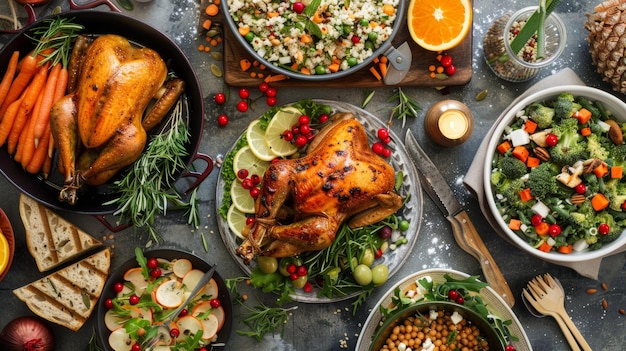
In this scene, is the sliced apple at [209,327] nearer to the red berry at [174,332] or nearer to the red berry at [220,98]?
the red berry at [174,332]

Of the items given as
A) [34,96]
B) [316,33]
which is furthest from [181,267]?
[316,33]

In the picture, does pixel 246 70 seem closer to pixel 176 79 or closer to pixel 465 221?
pixel 176 79

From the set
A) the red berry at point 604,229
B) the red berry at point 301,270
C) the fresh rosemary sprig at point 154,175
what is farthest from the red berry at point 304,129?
the red berry at point 604,229

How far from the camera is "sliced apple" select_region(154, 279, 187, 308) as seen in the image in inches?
123

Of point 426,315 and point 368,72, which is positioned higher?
point 368,72

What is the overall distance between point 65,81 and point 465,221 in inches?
79.0

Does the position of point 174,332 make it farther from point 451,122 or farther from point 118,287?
point 451,122

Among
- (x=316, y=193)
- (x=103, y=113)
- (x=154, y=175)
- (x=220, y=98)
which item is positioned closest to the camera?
(x=103, y=113)

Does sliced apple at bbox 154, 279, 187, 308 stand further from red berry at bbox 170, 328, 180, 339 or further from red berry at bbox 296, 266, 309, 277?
red berry at bbox 296, 266, 309, 277

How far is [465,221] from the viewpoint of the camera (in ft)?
10.8

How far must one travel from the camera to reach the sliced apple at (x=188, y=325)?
3.14 metres

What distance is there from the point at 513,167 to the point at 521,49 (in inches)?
23.2

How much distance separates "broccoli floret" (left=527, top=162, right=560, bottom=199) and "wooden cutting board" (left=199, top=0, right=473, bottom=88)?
0.57m

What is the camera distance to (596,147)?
3.14 m
